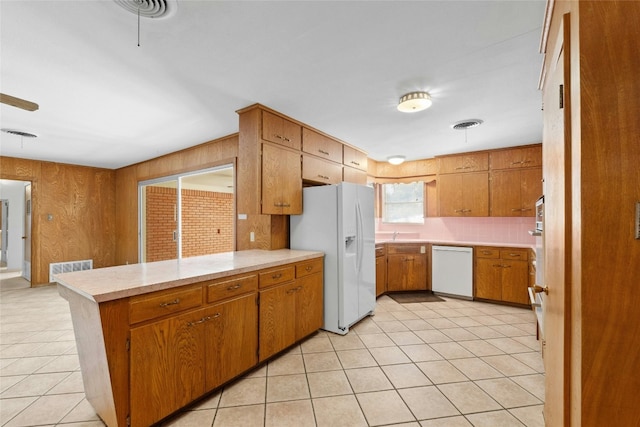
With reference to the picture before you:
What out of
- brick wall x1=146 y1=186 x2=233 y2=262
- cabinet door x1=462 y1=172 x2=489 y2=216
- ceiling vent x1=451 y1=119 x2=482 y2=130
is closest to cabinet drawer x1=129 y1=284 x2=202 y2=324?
ceiling vent x1=451 y1=119 x2=482 y2=130

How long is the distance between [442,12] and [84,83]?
2756 mm

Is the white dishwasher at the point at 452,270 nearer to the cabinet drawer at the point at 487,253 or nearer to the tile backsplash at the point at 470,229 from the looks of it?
the cabinet drawer at the point at 487,253

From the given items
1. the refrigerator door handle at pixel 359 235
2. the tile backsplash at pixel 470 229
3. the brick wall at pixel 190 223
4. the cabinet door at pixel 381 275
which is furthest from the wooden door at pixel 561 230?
the brick wall at pixel 190 223

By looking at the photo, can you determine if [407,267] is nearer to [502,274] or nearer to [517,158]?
[502,274]

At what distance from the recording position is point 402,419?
5.71 feet

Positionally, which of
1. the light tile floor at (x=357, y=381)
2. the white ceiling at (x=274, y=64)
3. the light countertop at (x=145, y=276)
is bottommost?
the light tile floor at (x=357, y=381)

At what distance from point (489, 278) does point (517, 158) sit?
1855 mm

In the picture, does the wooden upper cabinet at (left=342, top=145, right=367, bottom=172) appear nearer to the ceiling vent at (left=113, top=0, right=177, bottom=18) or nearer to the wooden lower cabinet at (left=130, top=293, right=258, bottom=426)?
the wooden lower cabinet at (left=130, top=293, right=258, bottom=426)

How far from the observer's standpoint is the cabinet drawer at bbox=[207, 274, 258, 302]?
1.92 m

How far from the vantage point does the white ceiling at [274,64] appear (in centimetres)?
153

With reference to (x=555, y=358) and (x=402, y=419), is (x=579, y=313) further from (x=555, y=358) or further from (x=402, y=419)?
(x=402, y=419)

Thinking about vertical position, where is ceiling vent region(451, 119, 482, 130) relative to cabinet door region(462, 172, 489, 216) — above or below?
above

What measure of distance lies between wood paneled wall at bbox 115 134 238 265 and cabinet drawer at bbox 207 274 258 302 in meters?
2.03

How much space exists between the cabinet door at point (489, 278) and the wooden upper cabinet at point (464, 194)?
0.78 metres
